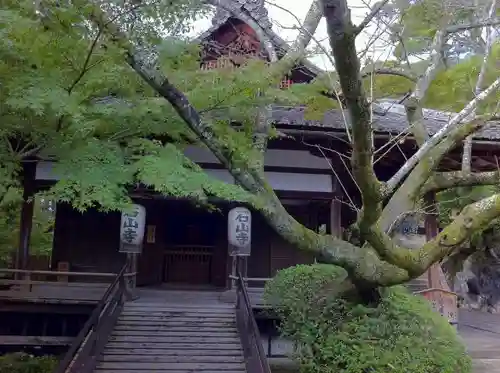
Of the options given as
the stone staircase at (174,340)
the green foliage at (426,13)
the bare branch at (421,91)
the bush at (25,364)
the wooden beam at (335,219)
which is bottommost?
the bush at (25,364)

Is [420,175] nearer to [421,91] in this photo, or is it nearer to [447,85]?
[421,91]

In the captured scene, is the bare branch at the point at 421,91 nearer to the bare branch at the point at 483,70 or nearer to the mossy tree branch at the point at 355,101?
A: the bare branch at the point at 483,70

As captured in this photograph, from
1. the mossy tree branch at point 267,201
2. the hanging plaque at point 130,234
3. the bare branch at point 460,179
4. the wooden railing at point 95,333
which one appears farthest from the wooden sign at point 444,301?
the wooden railing at point 95,333

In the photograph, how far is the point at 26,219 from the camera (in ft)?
36.5

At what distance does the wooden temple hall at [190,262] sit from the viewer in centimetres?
812

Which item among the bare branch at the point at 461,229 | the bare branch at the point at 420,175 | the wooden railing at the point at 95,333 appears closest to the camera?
the bare branch at the point at 461,229

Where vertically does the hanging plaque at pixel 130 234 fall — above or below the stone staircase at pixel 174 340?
above

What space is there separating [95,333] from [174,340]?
1534 millimetres

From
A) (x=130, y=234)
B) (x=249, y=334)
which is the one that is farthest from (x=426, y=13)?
(x=130, y=234)

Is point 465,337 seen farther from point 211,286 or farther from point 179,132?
point 179,132

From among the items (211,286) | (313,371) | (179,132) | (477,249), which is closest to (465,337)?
(211,286)

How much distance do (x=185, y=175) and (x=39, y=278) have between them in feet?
32.4

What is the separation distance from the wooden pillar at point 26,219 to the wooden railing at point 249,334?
17.2 ft

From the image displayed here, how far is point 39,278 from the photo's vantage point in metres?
13.2
